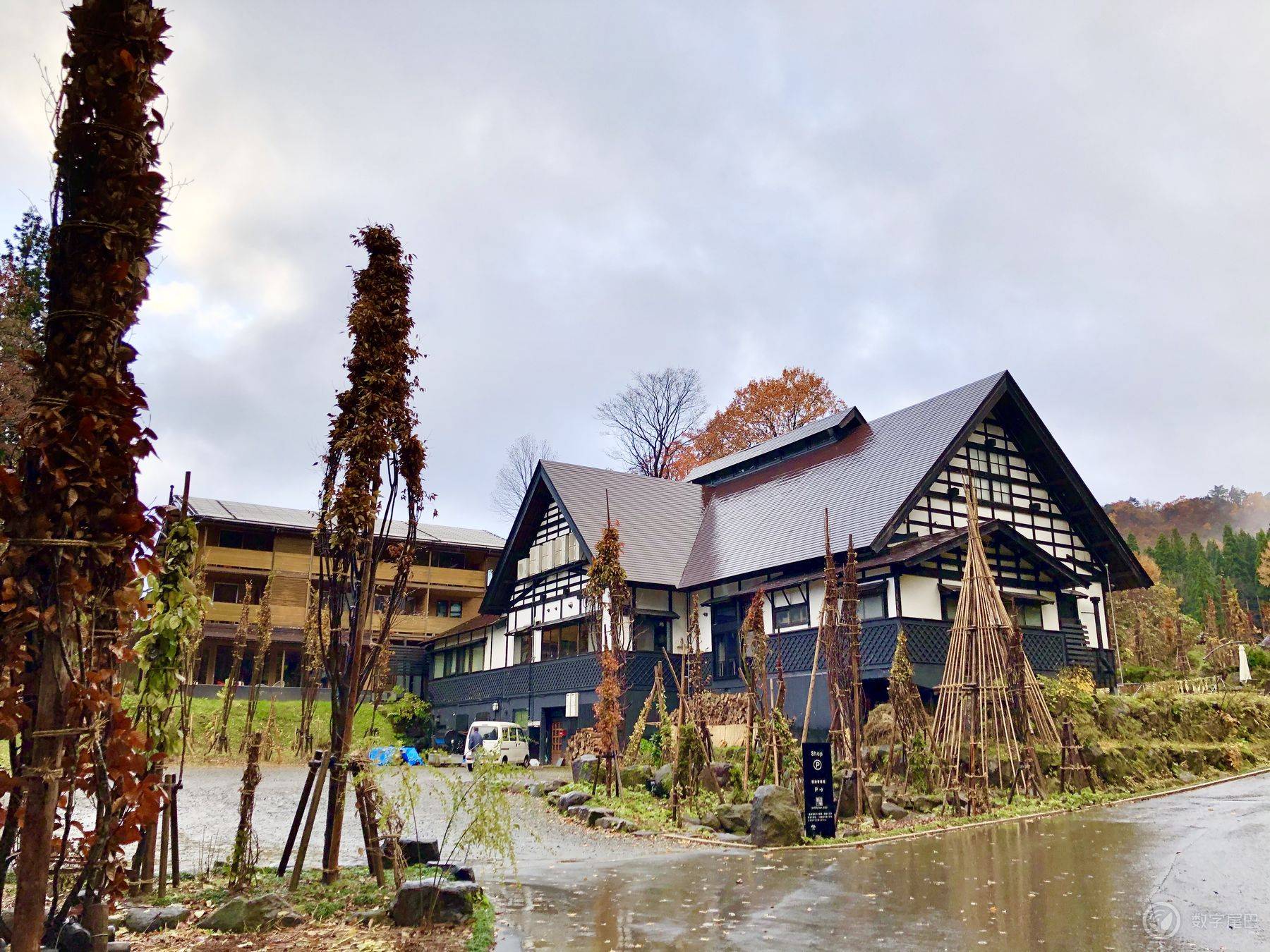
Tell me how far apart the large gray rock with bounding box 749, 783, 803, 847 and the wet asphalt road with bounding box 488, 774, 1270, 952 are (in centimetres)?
54

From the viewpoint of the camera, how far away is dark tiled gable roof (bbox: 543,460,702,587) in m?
30.0

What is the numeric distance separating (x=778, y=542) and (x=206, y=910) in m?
21.0

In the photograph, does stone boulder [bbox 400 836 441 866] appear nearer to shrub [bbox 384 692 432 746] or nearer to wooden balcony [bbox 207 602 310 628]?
shrub [bbox 384 692 432 746]

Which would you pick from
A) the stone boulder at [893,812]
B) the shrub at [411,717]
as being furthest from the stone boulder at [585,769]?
the shrub at [411,717]

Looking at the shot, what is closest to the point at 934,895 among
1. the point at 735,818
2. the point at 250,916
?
the point at 735,818

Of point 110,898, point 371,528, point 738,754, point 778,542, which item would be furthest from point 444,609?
point 110,898

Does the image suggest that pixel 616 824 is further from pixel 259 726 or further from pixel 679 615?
pixel 259 726

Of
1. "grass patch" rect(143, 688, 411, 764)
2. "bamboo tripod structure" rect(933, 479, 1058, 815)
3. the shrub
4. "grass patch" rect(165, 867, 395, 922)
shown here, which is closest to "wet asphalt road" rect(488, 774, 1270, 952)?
"grass patch" rect(165, 867, 395, 922)

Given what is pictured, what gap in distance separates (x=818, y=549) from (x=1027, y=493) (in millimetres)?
7301

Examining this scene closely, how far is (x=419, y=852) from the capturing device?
32.2ft

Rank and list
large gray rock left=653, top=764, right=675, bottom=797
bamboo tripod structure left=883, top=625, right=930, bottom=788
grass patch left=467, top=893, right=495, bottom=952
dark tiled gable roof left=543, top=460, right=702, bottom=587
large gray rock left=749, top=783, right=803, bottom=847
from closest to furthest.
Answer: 1. grass patch left=467, top=893, right=495, bottom=952
2. large gray rock left=749, top=783, right=803, bottom=847
3. large gray rock left=653, top=764, right=675, bottom=797
4. bamboo tripod structure left=883, top=625, right=930, bottom=788
5. dark tiled gable roof left=543, top=460, right=702, bottom=587

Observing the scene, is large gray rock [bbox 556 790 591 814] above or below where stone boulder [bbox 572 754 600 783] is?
below

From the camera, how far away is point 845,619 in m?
19.1

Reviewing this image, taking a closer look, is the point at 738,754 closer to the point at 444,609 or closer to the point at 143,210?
the point at 143,210
